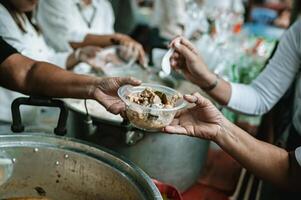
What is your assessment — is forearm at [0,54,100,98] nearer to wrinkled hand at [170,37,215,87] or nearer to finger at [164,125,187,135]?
finger at [164,125,187,135]

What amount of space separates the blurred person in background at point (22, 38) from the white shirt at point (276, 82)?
2.52 ft

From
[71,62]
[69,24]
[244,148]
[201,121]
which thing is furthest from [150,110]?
[69,24]

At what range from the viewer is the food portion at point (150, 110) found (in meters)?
0.91

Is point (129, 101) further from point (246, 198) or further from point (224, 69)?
point (224, 69)

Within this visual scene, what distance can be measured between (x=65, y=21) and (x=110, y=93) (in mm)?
1327

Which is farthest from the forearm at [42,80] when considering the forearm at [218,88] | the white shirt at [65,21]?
the white shirt at [65,21]

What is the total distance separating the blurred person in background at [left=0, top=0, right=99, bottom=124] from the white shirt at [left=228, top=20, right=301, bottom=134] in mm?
769

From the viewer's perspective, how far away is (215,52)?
79.2 inches

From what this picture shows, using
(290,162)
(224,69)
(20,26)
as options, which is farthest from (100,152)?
(224,69)

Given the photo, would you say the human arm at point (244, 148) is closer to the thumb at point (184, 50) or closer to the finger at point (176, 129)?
the finger at point (176, 129)

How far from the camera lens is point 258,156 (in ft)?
3.55

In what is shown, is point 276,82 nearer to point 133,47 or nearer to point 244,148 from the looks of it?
point 244,148

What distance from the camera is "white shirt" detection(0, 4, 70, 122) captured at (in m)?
1.55

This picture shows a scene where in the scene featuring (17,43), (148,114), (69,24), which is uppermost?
(148,114)
